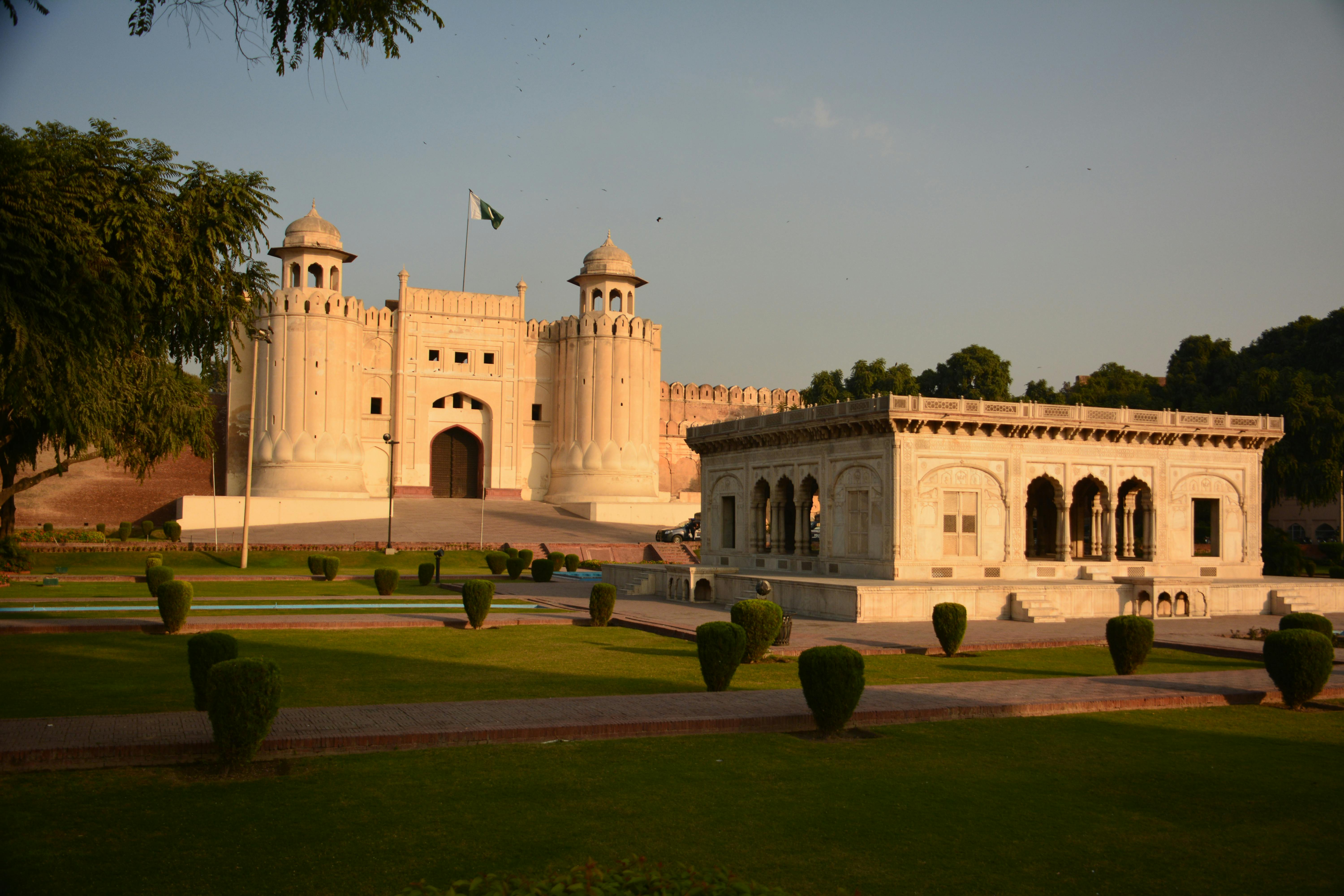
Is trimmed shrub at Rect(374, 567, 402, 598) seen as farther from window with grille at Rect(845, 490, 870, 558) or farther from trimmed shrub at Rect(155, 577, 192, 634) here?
window with grille at Rect(845, 490, 870, 558)

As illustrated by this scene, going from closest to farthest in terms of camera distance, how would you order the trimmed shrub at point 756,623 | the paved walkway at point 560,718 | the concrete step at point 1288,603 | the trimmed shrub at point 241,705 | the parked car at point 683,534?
the trimmed shrub at point 241,705 → the paved walkway at point 560,718 → the trimmed shrub at point 756,623 → the concrete step at point 1288,603 → the parked car at point 683,534

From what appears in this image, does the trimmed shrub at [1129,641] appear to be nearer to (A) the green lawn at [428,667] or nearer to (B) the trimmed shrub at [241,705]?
(A) the green lawn at [428,667]

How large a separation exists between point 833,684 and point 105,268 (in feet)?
30.9

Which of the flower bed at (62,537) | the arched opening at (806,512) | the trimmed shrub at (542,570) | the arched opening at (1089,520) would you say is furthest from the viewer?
the flower bed at (62,537)

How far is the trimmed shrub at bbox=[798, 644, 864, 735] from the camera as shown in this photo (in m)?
9.91

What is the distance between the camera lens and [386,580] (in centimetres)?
2567

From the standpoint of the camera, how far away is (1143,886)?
6141 mm

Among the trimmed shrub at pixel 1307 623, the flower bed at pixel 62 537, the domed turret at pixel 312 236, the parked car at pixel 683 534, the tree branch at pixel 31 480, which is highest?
the domed turret at pixel 312 236

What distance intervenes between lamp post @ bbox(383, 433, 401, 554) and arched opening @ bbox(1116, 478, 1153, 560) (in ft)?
74.5

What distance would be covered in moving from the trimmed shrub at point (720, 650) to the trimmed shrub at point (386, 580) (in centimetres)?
1481

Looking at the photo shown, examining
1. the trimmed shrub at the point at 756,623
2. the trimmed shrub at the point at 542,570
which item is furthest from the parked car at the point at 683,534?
the trimmed shrub at the point at 756,623

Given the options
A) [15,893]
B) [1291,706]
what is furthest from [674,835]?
[1291,706]

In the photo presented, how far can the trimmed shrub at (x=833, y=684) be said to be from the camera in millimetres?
9914

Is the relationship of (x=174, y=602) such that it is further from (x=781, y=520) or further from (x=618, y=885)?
(x=781, y=520)
